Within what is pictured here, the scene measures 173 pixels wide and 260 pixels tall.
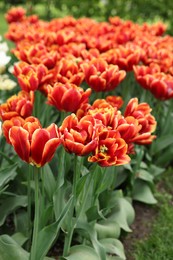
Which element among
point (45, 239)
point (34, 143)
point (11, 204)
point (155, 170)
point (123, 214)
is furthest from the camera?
point (155, 170)

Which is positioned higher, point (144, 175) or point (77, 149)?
point (77, 149)

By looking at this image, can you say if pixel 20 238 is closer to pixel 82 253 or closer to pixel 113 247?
pixel 82 253

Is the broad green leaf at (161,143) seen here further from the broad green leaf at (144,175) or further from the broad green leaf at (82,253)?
the broad green leaf at (82,253)

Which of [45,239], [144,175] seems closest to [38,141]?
[45,239]

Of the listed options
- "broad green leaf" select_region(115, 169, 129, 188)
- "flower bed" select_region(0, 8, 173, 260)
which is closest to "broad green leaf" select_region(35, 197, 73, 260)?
"flower bed" select_region(0, 8, 173, 260)

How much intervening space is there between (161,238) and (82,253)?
83 cm

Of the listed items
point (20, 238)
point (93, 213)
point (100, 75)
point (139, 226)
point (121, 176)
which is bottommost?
point (139, 226)

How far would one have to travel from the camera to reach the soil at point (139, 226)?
288cm

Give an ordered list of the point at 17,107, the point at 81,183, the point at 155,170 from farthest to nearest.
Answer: the point at 155,170
the point at 17,107
the point at 81,183

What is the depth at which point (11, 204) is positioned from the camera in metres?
2.56

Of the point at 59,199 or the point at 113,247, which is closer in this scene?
the point at 59,199

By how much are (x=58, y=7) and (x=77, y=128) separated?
344 inches

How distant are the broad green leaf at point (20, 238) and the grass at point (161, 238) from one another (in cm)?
68

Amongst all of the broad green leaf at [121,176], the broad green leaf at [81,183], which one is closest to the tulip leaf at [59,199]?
the broad green leaf at [81,183]
